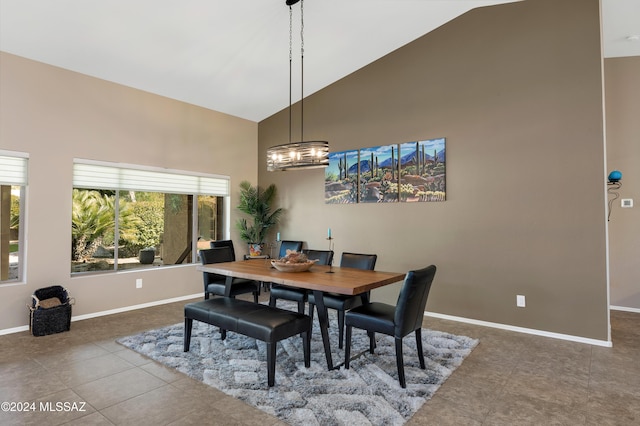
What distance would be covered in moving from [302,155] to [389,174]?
1.87 m

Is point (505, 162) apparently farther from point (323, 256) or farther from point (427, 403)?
point (427, 403)

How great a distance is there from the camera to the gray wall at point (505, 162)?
3742 mm

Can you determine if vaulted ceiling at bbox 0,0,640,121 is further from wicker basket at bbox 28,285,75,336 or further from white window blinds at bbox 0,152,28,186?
wicker basket at bbox 28,285,75,336

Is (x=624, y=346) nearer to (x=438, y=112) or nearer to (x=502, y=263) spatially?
(x=502, y=263)

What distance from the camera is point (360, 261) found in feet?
13.3

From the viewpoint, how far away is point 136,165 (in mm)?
5031

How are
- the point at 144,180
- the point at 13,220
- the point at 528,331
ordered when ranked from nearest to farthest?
the point at 528,331 → the point at 13,220 → the point at 144,180

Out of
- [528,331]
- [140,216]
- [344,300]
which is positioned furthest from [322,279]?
[140,216]

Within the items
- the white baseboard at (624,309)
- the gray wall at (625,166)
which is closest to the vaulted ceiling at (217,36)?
the gray wall at (625,166)

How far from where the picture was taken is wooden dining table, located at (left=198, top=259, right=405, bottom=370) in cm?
288

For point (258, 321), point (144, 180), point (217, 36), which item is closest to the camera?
point (258, 321)

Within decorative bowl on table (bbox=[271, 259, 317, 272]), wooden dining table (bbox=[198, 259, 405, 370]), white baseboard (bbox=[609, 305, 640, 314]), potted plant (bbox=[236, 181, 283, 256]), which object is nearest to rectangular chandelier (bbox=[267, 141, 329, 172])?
decorative bowl on table (bbox=[271, 259, 317, 272])

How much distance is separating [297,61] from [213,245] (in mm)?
2891

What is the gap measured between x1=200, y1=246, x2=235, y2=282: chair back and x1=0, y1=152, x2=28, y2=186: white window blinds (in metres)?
2.15
